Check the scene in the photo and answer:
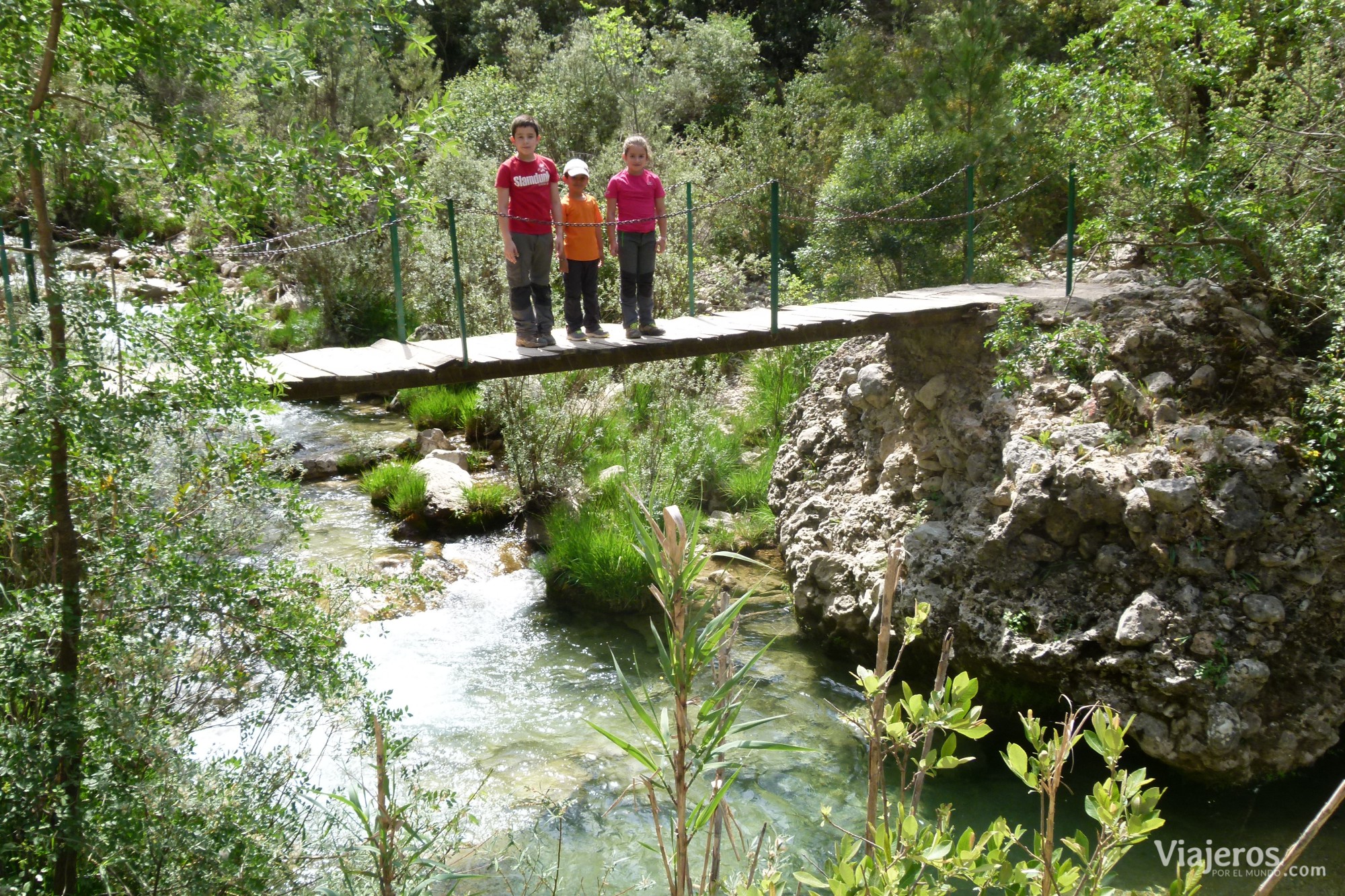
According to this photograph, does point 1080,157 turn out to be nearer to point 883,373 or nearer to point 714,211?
point 883,373

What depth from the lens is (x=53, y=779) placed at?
3.23m

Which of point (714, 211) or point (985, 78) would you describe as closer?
point (985, 78)

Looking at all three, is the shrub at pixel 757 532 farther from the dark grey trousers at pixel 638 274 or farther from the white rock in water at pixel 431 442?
the white rock in water at pixel 431 442

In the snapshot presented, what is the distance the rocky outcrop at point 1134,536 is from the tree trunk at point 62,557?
436 centimetres

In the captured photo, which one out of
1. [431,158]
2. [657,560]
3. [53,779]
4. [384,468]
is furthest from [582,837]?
[431,158]

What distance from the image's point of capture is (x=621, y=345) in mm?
5898

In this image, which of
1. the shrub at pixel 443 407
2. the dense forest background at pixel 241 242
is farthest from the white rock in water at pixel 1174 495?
the shrub at pixel 443 407

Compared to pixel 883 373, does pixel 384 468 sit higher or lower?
lower

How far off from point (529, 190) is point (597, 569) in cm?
292

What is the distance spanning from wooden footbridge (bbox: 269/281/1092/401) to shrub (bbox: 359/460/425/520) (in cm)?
258

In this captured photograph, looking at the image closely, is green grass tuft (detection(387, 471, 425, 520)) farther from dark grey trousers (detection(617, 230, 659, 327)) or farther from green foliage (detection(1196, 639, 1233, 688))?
green foliage (detection(1196, 639, 1233, 688))

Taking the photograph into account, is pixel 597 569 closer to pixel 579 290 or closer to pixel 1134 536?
pixel 579 290

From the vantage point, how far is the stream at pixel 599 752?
15.7 feet

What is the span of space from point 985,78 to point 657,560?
915 cm
